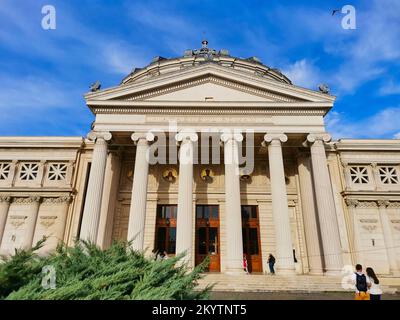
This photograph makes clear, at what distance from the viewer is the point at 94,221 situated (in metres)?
16.2

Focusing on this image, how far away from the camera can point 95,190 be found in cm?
1673

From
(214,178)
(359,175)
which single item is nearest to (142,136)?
(214,178)

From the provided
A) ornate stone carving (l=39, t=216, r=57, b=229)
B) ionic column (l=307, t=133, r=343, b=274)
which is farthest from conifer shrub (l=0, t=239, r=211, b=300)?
ornate stone carving (l=39, t=216, r=57, b=229)

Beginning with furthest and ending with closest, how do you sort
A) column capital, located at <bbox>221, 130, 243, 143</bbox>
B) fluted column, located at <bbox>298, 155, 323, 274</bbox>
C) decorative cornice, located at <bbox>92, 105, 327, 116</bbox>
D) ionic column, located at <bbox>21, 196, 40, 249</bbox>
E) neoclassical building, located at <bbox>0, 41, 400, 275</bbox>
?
ionic column, located at <bbox>21, 196, 40, 249</bbox>
decorative cornice, located at <bbox>92, 105, 327, 116</bbox>
fluted column, located at <bbox>298, 155, 323, 274</bbox>
column capital, located at <bbox>221, 130, 243, 143</bbox>
neoclassical building, located at <bbox>0, 41, 400, 275</bbox>

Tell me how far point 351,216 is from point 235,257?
32.4ft

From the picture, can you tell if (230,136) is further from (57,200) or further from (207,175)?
(57,200)

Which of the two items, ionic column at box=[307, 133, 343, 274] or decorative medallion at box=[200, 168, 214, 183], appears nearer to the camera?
ionic column at box=[307, 133, 343, 274]

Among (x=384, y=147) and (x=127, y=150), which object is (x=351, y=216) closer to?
(x=384, y=147)

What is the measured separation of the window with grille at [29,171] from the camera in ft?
69.6

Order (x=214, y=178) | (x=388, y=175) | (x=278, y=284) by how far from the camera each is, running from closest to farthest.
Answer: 1. (x=278, y=284)
2. (x=388, y=175)
3. (x=214, y=178)

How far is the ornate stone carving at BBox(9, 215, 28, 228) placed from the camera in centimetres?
2016

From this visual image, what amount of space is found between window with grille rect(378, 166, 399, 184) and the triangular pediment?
7.25 metres

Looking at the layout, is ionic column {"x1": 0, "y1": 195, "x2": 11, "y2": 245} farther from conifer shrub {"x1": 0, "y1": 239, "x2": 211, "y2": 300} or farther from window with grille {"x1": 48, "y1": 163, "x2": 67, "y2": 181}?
conifer shrub {"x1": 0, "y1": 239, "x2": 211, "y2": 300}

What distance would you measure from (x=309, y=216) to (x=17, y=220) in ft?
65.6
